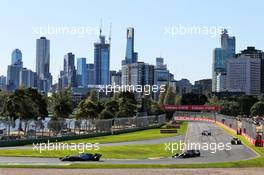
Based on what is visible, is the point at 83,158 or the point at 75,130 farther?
the point at 75,130

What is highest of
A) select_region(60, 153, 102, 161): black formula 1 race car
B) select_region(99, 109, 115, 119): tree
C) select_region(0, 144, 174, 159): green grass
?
select_region(99, 109, 115, 119): tree

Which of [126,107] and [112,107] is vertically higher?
[126,107]

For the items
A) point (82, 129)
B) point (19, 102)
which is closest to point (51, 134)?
point (82, 129)

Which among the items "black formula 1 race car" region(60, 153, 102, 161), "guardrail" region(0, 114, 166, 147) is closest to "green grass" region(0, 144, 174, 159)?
"black formula 1 race car" region(60, 153, 102, 161)

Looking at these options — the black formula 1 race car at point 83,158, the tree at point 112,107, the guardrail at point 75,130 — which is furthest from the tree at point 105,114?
the black formula 1 race car at point 83,158

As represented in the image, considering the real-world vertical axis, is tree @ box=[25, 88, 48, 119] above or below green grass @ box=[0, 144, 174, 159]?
above

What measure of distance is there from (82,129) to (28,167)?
64836 millimetres

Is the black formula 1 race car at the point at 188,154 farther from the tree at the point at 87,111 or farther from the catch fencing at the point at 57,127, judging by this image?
the tree at the point at 87,111

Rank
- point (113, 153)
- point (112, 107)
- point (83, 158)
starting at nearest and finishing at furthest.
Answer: point (83, 158), point (113, 153), point (112, 107)

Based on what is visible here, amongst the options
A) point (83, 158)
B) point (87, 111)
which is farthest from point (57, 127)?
point (87, 111)

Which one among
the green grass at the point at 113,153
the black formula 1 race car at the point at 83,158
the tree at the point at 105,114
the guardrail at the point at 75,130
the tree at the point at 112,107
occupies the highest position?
the tree at the point at 112,107

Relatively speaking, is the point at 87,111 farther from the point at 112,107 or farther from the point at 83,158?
the point at 83,158

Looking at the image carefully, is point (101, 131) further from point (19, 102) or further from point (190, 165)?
point (190, 165)
